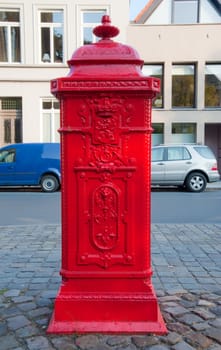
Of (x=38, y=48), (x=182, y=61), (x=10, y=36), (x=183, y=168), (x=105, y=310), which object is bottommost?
(x=105, y=310)

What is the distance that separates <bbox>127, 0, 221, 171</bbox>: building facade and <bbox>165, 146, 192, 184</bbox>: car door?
206 inches

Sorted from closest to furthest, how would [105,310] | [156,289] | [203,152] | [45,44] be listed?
[105,310]
[156,289]
[203,152]
[45,44]

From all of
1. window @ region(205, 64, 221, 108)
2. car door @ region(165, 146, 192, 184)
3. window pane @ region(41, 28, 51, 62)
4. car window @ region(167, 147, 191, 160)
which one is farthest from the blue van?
window @ region(205, 64, 221, 108)

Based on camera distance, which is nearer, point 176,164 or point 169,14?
point 176,164

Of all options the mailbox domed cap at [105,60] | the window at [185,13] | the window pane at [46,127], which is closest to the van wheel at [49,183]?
the window pane at [46,127]

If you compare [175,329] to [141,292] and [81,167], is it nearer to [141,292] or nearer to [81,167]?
[141,292]

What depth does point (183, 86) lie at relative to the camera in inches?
769

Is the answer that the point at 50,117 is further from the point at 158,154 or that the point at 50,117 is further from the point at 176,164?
the point at 176,164

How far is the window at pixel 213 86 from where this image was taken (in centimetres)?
1936

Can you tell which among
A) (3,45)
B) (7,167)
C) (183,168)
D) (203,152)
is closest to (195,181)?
(183,168)

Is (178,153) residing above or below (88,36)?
below

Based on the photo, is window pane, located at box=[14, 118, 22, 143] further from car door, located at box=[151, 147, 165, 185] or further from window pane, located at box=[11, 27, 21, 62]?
car door, located at box=[151, 147, 165, 185]

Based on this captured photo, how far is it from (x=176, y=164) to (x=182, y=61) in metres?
7.31

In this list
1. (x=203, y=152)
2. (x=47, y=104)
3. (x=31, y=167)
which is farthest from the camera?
(x=47, y=104)
